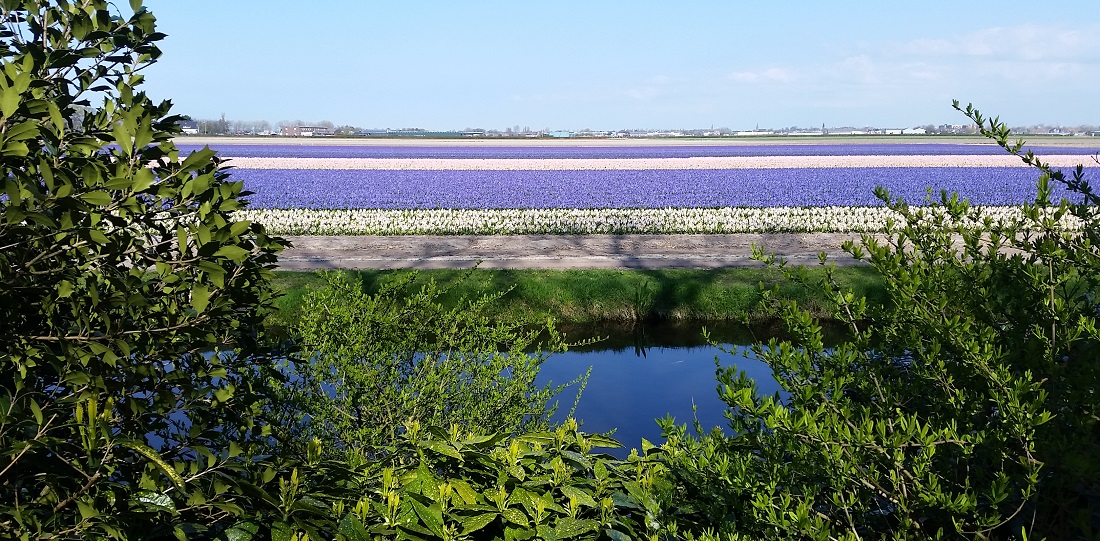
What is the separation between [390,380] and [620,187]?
24546 mm

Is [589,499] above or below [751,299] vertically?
above

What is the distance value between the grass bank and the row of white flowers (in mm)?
6523

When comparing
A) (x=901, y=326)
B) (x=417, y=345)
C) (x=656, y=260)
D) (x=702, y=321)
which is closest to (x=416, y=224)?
(x=656, y=260)

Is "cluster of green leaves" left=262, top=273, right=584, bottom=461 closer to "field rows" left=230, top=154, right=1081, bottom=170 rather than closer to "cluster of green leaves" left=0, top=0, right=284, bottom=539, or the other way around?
"cluster of green leaves" left=0, top=0, right=284, bottom=539

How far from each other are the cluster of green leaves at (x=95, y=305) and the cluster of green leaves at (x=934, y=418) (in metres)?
1.36

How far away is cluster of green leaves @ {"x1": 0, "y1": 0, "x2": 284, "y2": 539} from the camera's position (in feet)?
→ 6.19

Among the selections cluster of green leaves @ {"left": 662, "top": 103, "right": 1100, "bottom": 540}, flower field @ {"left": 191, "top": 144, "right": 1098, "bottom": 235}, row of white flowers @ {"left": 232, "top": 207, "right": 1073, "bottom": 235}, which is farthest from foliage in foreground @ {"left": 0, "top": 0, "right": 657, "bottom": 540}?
row of white flowers @ {"left": 232, "top": 207, "right": 1073, "bottom": 235}

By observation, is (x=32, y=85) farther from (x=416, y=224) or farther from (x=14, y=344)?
(x=416, y=224)

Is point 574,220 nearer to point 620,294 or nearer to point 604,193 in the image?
point 604,193

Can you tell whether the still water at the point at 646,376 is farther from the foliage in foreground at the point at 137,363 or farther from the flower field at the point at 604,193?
the flower field at the point at 604,193

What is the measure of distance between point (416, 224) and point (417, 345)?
15.3 m

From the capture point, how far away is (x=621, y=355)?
10.9m

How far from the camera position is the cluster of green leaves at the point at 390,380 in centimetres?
422

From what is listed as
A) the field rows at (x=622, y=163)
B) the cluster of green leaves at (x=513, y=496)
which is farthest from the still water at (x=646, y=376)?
the field rows at (x=622, y=163)
